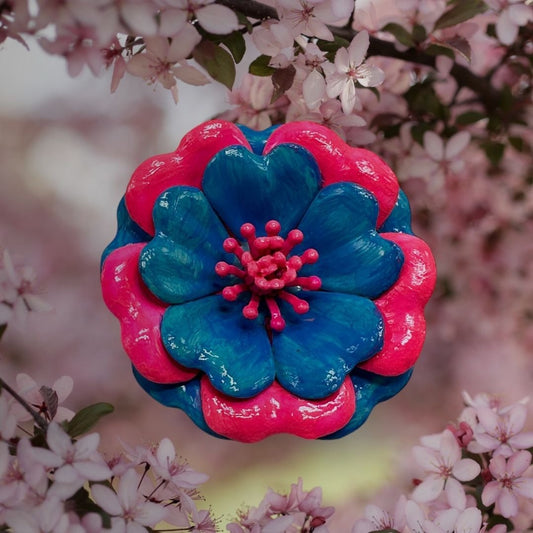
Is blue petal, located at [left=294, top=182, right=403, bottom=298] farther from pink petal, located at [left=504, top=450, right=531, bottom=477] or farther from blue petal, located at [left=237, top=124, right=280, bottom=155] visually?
pink petal, located at [left=504, top=450, right=531, bottom=477]

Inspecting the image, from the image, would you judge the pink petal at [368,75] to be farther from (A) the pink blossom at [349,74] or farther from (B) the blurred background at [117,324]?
(B) the blurred background at [117,324]

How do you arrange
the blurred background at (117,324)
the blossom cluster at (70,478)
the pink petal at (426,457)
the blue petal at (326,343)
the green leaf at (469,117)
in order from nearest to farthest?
the blossom cluster at (70,478) → the blue petal at (326,343) → the pink petal at (426,457) → the green leaf at (469,117) → the blurred background at (117,324)

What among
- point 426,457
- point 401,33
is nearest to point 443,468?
point 426,457

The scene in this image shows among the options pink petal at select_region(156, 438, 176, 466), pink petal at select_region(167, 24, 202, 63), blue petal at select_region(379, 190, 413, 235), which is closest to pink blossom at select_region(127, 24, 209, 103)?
pink petal at select_region(167, 24, 202, 63)

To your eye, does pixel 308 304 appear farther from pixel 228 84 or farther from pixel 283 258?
pixel 228 84

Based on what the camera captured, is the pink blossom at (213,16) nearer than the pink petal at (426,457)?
Yes

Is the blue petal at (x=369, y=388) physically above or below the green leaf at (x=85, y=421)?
below

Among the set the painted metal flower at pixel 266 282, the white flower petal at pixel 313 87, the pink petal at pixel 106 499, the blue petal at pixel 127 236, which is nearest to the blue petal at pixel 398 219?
the painted metal flower at pixel 266 282
